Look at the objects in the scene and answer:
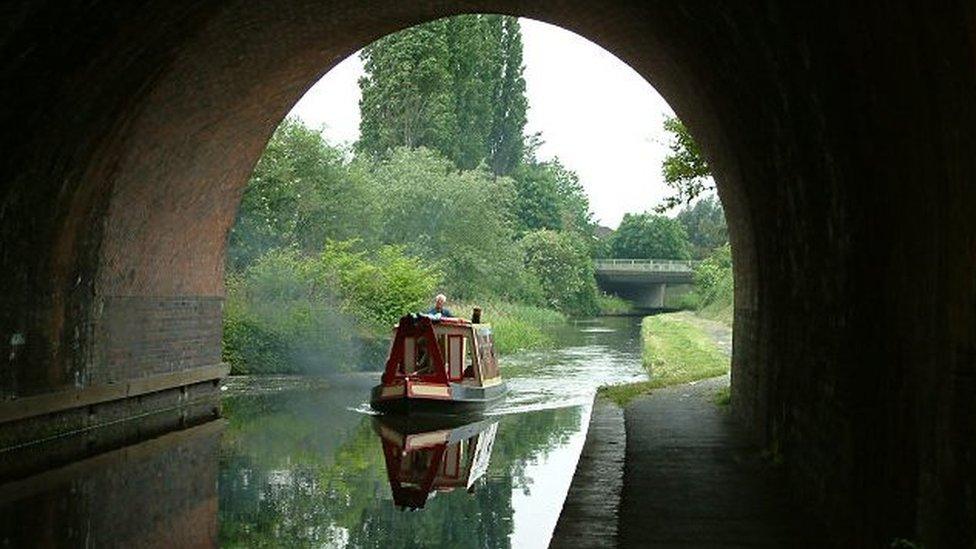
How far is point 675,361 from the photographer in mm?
24438

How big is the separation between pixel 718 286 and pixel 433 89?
14.8 metres

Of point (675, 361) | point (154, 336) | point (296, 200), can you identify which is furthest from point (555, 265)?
point (154, 336)

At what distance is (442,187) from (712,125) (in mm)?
28461

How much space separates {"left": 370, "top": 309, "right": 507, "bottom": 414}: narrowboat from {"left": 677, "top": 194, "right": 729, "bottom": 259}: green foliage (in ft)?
234

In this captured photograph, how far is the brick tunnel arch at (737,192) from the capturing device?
467 cm

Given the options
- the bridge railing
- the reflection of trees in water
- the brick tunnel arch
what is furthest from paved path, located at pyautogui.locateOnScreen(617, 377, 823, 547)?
the bridge railing

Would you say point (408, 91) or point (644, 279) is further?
point (644, 279)

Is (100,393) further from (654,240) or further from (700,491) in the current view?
(654,240)

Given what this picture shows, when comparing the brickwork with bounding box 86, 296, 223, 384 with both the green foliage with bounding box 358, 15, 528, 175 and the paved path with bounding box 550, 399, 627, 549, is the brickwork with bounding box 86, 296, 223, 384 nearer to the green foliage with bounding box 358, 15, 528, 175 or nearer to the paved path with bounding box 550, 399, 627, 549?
the paved path with bounding box 550, 399, 627, 549

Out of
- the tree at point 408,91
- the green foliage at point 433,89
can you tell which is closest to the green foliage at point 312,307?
the tree at point 408,91

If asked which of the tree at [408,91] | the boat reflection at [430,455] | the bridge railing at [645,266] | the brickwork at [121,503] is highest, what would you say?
the tree at [408,91]

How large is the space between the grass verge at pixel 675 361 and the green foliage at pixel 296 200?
29.4 feet

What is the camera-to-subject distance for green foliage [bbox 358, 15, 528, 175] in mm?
44969

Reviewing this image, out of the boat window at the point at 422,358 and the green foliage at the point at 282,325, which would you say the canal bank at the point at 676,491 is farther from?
the green foliage at the point at 282,325
